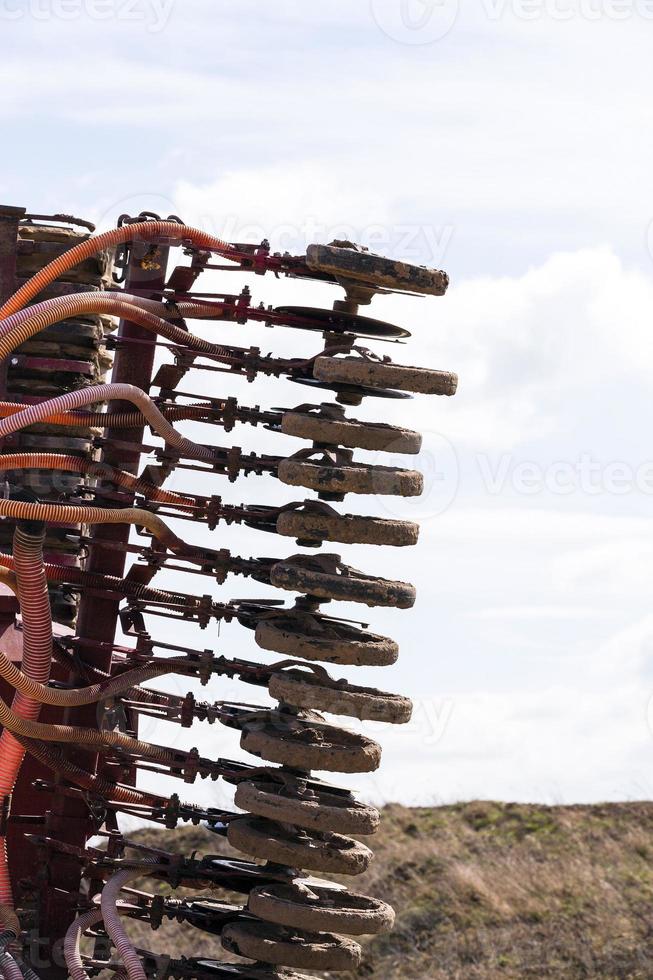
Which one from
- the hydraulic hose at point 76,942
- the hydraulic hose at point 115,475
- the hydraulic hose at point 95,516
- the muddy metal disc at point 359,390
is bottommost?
the hydraulic hose at point 76,942

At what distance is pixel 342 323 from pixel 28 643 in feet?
7.13

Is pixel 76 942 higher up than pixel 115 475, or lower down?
lower down

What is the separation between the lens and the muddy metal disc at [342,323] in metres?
7.32

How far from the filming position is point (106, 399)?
7254 millimetres

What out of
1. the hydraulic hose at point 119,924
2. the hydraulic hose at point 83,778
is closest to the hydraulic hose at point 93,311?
the hydraulic hose at point 83,778

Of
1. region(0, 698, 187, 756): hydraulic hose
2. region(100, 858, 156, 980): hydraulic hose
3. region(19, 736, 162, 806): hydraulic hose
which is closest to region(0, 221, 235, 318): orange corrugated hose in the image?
region(0, 698, 187, 756): hydraulic hose

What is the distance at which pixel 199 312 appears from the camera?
7766 mm

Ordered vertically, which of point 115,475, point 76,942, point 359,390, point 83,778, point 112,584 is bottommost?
point 76,942

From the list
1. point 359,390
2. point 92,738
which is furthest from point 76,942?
point 359,390

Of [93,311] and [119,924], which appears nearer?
[119,924]

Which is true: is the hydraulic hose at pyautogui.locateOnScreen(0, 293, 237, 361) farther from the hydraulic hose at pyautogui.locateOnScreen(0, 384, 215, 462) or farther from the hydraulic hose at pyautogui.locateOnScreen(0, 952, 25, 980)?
the hydraulic hose at pyautogui.locateOnScreen(0, 952, 25, 980)

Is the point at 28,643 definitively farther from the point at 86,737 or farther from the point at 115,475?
the point at 115,475

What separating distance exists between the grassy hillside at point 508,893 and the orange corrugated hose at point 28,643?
575cm

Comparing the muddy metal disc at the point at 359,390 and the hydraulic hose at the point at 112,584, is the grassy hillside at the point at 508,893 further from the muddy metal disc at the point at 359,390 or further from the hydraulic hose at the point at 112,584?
the muddy metal disc at the point at 359,390
